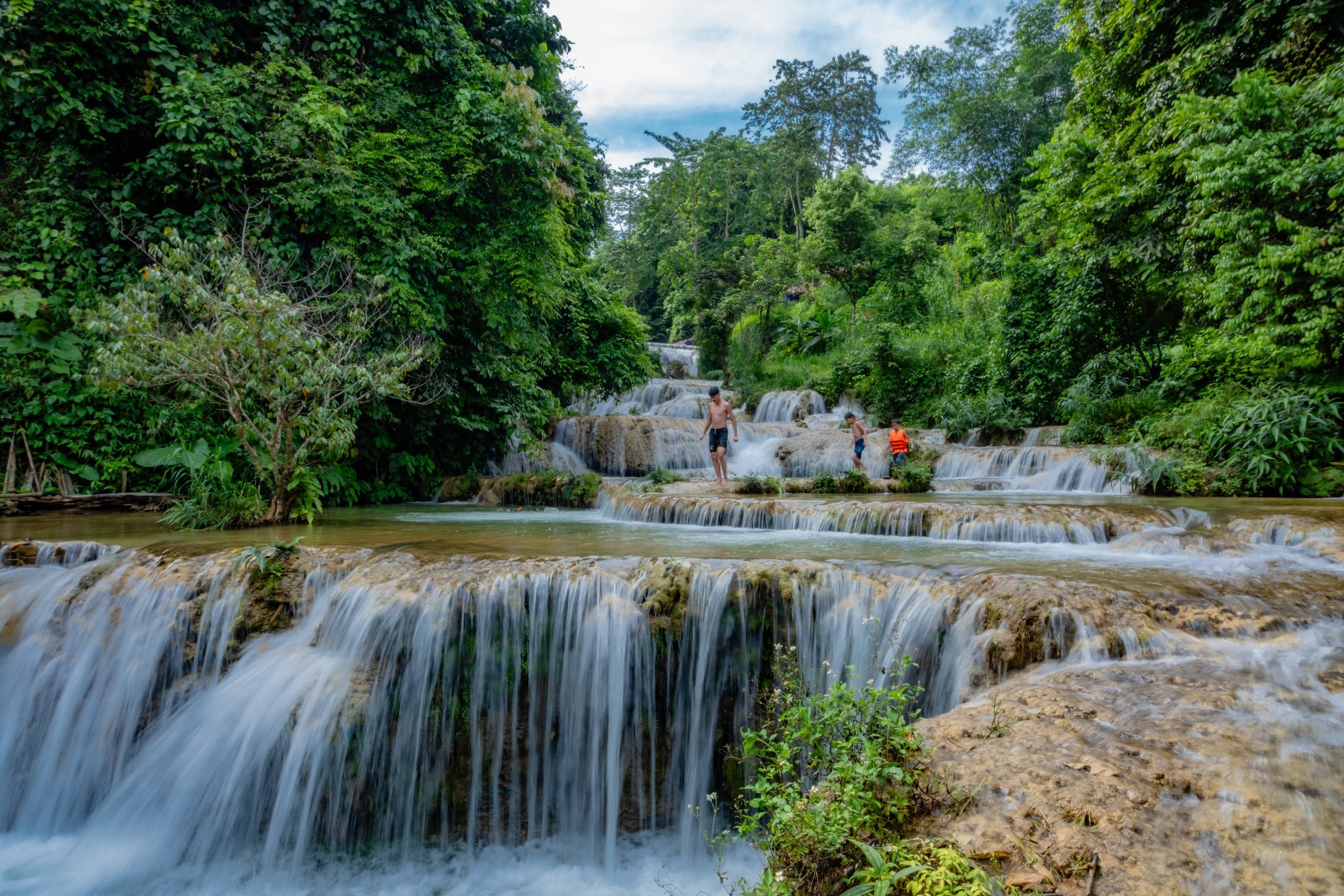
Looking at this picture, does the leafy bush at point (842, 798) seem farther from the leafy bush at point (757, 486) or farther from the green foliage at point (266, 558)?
the leafy bush at point (757, 486)

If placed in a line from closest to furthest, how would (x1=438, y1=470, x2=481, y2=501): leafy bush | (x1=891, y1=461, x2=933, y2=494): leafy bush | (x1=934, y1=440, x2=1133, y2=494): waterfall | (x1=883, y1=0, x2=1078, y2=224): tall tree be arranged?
1. (x1=934, y1=440, x2=1133, y2=494): waterfall
2. (x1=891, y1=461, x2=933, y2=494): leafy bush
3. (x1=438, y1=470, x2=481, y2=501): leafy bush
4. (x1=883, y1=0, x2=1078, y2=224): tall tree

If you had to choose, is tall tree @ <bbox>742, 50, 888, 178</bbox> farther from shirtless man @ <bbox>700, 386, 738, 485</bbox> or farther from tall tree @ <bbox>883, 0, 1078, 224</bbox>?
shirtless man @ <bbox>700, 386, 738, 485</bbox>

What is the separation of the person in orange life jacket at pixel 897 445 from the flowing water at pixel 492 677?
646 centimetres

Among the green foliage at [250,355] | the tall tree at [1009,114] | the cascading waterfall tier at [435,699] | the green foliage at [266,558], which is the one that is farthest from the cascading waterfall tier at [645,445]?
the tall tree at [1009,114]

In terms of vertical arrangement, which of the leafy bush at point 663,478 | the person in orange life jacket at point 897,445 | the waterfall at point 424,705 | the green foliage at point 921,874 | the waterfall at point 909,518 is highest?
the person in orange life jacket at point 897,445

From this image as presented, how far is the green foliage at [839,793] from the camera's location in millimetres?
2096

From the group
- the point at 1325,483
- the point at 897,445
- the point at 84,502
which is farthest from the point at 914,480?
the point at 84,502

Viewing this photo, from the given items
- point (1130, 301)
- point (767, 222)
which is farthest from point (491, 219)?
point (767, 222)

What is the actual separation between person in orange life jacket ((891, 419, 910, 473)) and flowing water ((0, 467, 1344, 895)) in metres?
6.46

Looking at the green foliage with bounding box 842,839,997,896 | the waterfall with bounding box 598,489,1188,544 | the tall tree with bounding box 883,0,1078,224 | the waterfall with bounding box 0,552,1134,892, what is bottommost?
the waterfall with bounding box 0,552,1134,892

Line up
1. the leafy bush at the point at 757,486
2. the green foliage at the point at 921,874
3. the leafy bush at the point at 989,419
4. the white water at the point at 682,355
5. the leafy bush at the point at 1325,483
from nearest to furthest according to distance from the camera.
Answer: the green foliage at the point at 921,874
the leafy bush at the point at 1325,483
the leafy bush at the point at 757,486
the leafy bush at the point at 989,419
the white water at the point at 682,355

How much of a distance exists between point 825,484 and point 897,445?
6.48ft

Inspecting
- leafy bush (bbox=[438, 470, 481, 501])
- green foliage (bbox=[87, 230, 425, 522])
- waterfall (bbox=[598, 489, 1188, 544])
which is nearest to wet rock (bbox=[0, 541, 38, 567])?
green foliage (bbox=[87, 230, 425, 522])

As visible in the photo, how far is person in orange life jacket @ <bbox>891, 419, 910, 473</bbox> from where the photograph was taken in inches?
481
